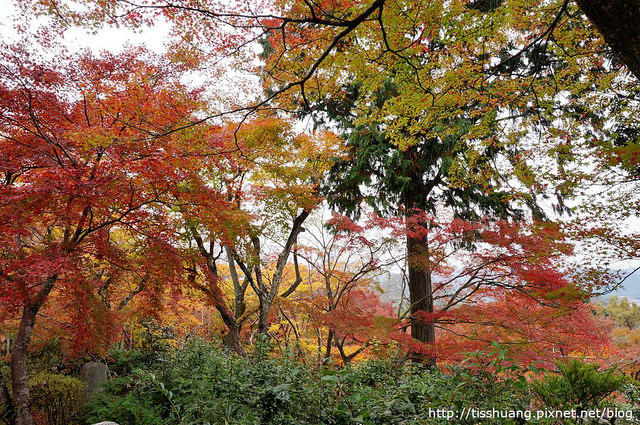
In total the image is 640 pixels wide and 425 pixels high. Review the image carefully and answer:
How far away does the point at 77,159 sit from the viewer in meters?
4.21

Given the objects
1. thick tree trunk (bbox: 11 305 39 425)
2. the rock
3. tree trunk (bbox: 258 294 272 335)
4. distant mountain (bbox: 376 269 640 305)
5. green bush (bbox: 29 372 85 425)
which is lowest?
green bush (bbox: 29 372 85 425)

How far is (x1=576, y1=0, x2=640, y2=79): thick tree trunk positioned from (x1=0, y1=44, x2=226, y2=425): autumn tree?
354 centimetres

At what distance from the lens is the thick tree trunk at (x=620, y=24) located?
1325mm

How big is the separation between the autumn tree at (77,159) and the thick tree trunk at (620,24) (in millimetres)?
3544

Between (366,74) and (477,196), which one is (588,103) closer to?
(477,196)

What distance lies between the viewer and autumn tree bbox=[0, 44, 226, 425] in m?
3.67

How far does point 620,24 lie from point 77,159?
5281 millimetres

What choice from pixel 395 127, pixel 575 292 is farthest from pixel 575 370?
pixel 395 127

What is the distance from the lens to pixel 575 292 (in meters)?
3.22

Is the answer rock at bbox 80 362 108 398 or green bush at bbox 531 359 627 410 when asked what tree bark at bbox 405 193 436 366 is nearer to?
green bush at bbox 531 359 627 410

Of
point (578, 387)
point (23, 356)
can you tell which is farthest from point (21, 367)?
point (578, 387)

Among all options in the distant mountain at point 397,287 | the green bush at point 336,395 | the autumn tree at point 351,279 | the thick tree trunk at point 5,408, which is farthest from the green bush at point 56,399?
the distant mountain at point 397,287

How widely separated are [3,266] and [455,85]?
624cm

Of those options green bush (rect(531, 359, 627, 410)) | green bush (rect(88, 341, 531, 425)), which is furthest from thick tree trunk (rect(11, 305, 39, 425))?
green bush (rect(531, 359, 627, 410))
